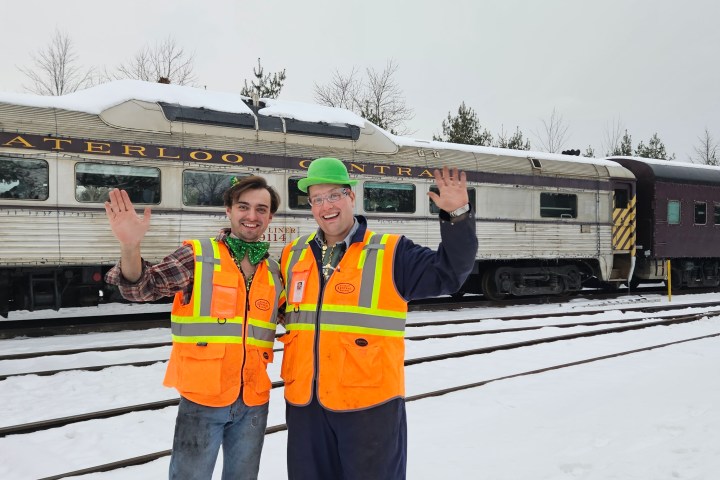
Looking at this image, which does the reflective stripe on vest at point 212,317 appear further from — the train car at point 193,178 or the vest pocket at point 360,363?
the train car at point 193,178

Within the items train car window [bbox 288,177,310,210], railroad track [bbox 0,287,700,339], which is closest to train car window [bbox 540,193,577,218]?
railroad track [bbox 0,287,700,339]

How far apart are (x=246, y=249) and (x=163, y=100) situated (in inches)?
294

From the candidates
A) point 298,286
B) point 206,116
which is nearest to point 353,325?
point 298,286

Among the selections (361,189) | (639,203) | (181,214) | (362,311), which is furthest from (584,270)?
(362,311)

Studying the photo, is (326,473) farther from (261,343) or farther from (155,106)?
(155,106)

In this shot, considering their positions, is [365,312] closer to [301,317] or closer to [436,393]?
[301,317]

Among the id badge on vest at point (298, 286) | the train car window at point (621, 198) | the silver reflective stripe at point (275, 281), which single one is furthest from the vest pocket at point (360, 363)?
the train car window at point (621, 198)

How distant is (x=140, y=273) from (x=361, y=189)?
335 inches

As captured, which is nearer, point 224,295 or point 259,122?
point 224,295

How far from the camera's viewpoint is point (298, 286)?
2.52m

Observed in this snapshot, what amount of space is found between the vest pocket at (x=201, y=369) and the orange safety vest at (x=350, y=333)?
0.32 m

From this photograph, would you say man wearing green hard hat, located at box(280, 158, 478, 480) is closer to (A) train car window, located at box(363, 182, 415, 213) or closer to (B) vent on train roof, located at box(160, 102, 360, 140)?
(B) vent on train roof, located at box(160, 102, 360, 140)

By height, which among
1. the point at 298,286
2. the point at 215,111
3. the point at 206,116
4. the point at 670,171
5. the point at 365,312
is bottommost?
the point at 365,312

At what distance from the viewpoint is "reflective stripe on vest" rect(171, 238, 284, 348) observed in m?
2.48
